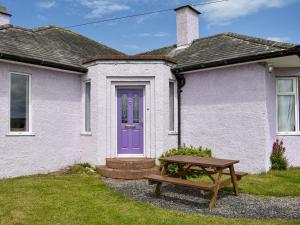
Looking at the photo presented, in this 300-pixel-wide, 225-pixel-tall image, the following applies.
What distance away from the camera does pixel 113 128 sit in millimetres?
10586

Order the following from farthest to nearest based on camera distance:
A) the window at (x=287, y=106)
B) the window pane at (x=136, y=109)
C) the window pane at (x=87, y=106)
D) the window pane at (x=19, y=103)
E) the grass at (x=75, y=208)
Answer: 1. the window pane at (x=87, y=106)
2. the window pane at (x=136, y=109)
3. the window at (x=287, y=106)
4. the window pane at (x=19, y=103)
5. the grass at (x=75, y=208)

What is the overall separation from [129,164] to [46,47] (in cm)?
548

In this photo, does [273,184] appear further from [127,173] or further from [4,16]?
[4,16]

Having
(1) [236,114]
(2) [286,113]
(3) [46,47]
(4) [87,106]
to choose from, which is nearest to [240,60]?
(1) [236,114]

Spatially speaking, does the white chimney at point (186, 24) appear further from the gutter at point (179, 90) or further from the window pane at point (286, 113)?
the window pane at point (286, 113)

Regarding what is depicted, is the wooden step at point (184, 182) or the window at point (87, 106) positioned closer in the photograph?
the wooden step at point (184, 182)

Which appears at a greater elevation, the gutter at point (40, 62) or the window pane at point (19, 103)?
the gutter at point (40, 62)

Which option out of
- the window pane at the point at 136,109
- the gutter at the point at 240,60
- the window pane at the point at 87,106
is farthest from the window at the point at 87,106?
the gutter at the point at 240,60

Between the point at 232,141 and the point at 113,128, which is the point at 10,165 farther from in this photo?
the point at 232,141

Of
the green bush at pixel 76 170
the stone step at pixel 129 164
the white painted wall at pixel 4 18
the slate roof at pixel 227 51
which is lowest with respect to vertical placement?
the green bush at pixel 76 170

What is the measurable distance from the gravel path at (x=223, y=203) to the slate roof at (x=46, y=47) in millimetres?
4746

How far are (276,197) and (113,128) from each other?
18.7 feet

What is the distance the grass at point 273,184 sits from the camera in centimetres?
734

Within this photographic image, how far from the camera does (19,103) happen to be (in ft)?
31.4
